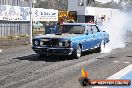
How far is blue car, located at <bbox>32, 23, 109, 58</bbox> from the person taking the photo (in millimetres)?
13844

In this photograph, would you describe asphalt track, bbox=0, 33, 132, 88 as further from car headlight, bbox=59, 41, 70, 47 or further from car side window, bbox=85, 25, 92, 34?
car side window, bbox=85, 25, 92, 34

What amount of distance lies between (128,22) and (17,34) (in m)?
23.0

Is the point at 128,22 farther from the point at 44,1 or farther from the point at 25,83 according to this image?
the point at 44,1

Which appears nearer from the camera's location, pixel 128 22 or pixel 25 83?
pixel 25 83

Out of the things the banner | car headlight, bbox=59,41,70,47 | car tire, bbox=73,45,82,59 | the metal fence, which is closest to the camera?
car headlight, bbox=59,41,70,47

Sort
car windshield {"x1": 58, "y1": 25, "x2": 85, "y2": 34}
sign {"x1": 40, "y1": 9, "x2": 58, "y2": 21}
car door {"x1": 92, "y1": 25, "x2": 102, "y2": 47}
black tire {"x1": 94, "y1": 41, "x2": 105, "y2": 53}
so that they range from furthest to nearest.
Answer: sign {"x1": 40, "y1": 9, "x2": 58, "y2": 21} → black tire {"x1": 94, "y1": 41, "x2": 105, "y2": 53} → car door {"x1": 92, "y1": 25, "x2": 102, "y2": 47} → car windshield {"x1": 58, "y1": 25, "x2": 85, "y2": 34}

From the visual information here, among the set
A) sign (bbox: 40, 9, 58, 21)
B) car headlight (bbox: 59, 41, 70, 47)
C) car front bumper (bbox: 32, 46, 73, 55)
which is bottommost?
car front bumper (bbox: 32, 46, 73, 55)

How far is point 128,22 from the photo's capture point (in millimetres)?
47938

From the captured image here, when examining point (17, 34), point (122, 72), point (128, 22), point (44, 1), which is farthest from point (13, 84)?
point (44, 1)

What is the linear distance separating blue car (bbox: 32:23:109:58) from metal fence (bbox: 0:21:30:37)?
1206 centimetres

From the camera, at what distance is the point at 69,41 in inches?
543

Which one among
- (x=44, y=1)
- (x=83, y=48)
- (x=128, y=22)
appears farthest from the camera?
(x=44, y=1)

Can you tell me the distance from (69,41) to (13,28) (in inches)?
603

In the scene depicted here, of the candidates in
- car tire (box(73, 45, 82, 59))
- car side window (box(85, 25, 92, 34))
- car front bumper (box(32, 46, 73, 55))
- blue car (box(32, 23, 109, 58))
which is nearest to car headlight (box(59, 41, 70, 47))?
blue car (box(32, 23, 109, 58))
